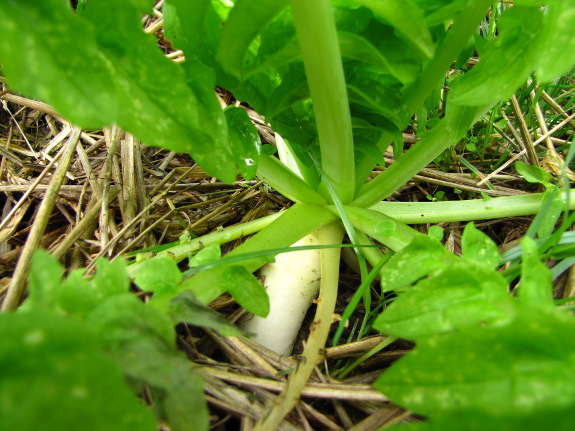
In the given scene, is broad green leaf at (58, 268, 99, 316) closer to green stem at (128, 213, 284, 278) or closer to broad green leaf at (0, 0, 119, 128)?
broad green leaf at (0, 0, 119, 128)

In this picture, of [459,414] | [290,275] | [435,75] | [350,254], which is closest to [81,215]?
[290,275]

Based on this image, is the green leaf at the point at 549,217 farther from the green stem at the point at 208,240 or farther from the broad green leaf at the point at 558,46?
the green stem at the point at 208,240

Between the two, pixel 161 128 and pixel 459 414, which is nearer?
pixel 459 414

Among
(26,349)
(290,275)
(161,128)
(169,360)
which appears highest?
(161,128)

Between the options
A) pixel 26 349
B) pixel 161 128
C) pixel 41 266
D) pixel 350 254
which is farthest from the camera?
pixel 350 254

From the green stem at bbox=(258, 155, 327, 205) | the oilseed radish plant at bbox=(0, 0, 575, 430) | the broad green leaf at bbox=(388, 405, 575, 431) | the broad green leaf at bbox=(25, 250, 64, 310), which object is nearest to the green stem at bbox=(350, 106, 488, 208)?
the oilseed radish plant at bbox=(0, 0, 575, 430)

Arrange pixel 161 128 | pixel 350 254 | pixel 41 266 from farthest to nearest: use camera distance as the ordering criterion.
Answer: pixel 350 254
pixel 161 128
pixel 41 266

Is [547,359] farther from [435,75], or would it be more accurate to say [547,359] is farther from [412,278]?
[435,75]
